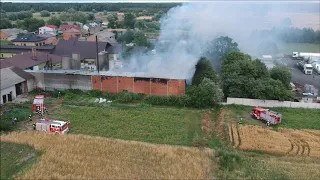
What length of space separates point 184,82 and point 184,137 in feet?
18.8

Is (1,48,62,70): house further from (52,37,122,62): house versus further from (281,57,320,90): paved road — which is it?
(281,57,320,90): paved road

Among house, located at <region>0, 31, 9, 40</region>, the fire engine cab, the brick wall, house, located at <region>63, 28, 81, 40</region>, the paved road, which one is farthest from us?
house, located at <region>0, 31, 9, 40</region>

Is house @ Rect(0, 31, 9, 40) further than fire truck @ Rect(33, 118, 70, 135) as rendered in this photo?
Yes

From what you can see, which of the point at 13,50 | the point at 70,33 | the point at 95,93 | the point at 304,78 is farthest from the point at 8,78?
the point at 70,33

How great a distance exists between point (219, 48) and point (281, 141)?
17693mm

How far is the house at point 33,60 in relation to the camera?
23650 millimetres

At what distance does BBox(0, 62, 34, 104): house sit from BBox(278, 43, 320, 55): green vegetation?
30096 mm

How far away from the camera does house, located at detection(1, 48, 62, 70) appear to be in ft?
77.6

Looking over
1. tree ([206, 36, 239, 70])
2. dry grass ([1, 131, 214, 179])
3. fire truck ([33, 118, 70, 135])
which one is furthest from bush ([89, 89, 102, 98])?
tree ([206, 36, 239, 70])

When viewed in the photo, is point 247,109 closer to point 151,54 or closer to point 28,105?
point 151,54

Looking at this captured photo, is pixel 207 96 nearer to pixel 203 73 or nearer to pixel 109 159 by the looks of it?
pixel 203 73

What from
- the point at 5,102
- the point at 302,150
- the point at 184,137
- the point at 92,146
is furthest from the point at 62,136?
the point at 302,150

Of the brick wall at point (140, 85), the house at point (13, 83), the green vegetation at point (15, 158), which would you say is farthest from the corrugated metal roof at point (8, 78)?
the green vegetation at point (15, 158)

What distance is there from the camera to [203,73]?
882 inches
